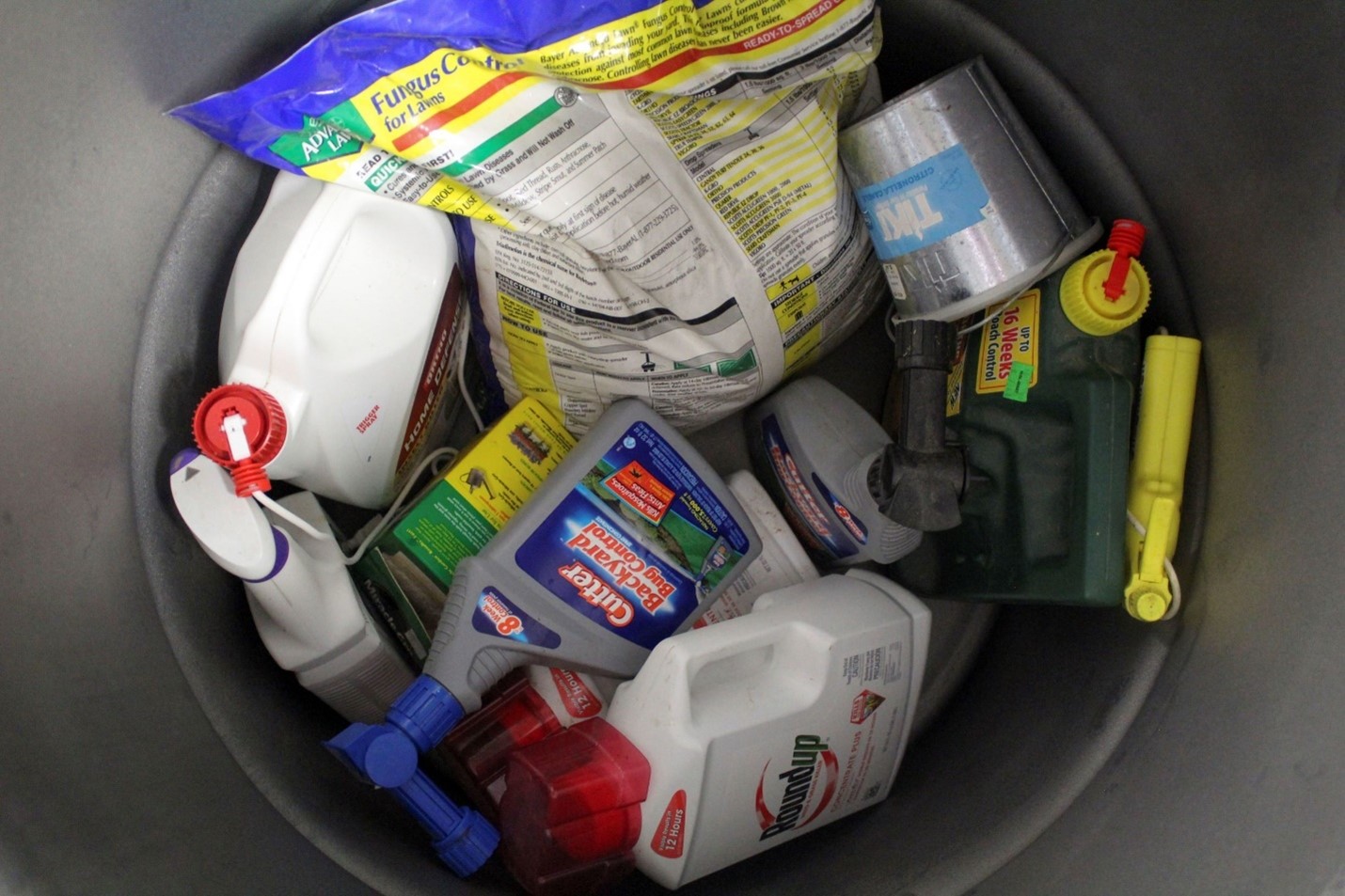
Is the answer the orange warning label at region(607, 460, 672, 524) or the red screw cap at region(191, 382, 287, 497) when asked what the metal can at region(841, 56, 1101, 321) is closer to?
the orange warning label at region(607, 460, 672, 524)

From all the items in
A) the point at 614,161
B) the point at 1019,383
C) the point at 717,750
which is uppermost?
the point at 614,161

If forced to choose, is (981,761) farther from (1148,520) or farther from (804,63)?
(804,63)

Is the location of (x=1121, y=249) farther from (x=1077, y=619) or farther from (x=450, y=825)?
(x=450, y=825)

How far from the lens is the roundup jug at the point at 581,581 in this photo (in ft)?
2.12

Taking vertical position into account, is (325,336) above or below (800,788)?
above

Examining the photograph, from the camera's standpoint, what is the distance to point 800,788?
2.25 feet

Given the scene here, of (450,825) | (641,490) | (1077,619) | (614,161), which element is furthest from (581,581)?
(1077,619)

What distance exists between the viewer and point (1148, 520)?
655mm

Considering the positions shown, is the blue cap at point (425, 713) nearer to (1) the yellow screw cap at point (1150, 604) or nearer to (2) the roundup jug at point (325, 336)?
(2) the roundup jug at point (325, 336)

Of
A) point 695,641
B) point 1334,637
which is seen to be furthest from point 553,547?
point 1334,637

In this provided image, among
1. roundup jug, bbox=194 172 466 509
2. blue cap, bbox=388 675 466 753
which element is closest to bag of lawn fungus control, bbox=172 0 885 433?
roundup jug, bbox=194 172 466 509

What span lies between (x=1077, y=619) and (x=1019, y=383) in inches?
8.3

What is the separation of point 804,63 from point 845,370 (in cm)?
38

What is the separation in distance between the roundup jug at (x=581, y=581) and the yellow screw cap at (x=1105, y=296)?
0.98ft
